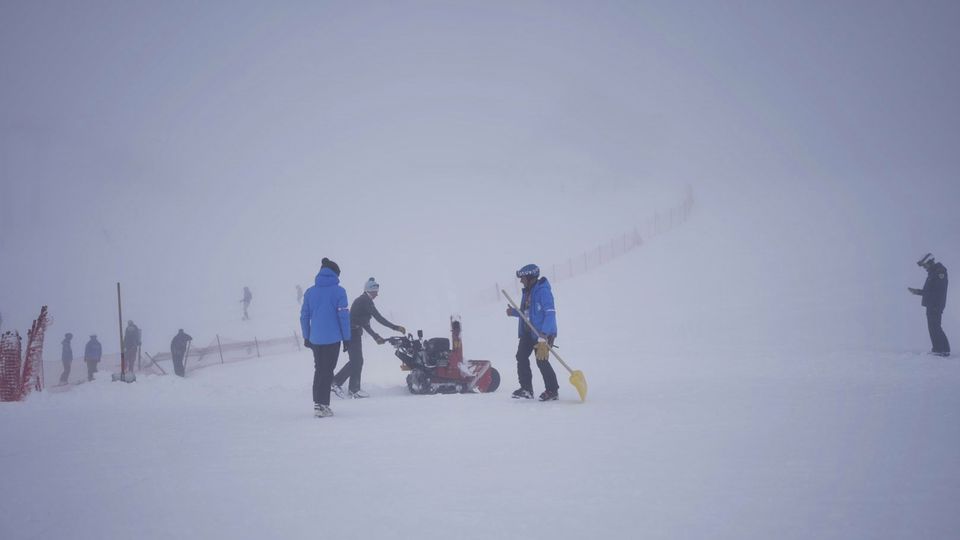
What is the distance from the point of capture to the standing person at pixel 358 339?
992 centimetres

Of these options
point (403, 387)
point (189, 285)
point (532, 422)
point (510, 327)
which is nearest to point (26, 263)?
point (189, 285)

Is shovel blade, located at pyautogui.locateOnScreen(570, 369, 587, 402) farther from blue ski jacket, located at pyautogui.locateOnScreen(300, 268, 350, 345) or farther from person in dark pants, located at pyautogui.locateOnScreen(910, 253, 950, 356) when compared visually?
person in dark pants, located at pyautogui.locateOnScreen(910, 253, 950, 356)

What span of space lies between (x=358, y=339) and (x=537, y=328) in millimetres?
3796

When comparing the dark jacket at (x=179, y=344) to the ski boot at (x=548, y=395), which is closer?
the ski boot at (x=548, y=395)

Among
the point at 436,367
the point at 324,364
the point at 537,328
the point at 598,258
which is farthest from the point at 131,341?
the point at 598,258

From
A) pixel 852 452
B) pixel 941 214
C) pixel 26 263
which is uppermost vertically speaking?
pixel 26 263

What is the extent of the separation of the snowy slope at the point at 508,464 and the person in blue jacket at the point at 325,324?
0.66 m

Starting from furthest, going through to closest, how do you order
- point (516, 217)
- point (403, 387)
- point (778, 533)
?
point (516, 217) < point (403, 387) < point (778, 533)

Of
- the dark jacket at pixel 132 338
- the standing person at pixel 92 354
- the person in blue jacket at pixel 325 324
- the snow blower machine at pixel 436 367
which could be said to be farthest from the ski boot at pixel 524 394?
the standing person at pixel 92 354

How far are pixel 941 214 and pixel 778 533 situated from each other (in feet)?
108

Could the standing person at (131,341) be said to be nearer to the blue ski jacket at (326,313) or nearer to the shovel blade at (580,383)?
the blue ski jacket at (326,313)

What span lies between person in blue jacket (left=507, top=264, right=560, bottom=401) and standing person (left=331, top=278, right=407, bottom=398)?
7.69 feet

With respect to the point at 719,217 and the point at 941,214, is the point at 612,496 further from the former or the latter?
the point at 719,217

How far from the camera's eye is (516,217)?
294 feet
